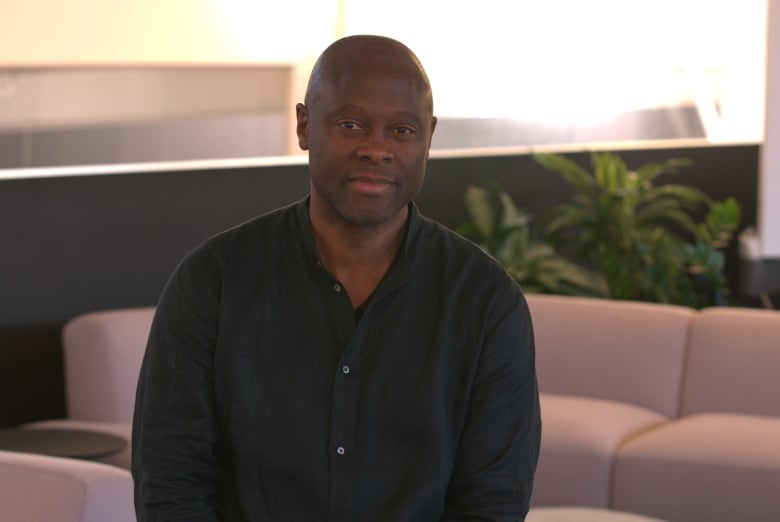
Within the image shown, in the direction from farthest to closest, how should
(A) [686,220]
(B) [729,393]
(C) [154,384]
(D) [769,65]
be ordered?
(A) [686,220], (D) [769,65], (B) [729,393], (C) [154,384]

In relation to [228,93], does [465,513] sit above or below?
below

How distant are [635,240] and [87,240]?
2.73 metres

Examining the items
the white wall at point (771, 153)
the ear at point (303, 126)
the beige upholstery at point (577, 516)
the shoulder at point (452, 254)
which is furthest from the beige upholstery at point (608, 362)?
the ear at point (303, 126)

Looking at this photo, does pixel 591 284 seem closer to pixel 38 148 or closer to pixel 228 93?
pixel 228 93

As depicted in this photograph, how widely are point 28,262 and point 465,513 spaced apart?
4056mm

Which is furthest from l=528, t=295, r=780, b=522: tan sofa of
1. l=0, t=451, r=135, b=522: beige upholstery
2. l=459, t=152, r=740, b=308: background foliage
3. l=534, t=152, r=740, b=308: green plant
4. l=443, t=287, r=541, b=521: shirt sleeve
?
l=443, t=287, r=541, b=521: shirt sleeve

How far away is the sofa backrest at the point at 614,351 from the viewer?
550cm

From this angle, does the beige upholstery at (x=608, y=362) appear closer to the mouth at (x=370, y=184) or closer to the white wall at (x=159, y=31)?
the white wall at (x=159, y=31)

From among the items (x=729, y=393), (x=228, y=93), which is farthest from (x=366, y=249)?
(x=228, y=93)

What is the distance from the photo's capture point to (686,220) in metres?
7.37

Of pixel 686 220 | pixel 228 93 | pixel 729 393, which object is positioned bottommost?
pixel 729 393

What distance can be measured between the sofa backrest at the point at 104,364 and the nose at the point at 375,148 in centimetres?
338

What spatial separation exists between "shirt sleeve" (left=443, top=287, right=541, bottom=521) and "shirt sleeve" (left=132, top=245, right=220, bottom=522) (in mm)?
374

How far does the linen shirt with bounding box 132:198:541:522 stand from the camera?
2.05 meters
